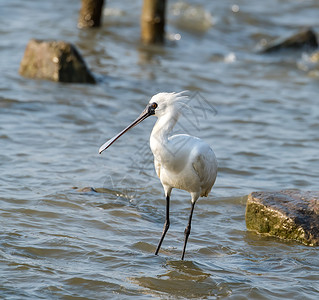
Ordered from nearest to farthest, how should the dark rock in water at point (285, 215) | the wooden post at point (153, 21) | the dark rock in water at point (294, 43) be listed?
the dark rock in water at point (285, 215)
the wooden post at point (153, 21)
the dark rock in water at point (294, 43)

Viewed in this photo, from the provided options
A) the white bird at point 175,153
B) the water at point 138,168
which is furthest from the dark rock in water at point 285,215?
the white bird at point 175,153

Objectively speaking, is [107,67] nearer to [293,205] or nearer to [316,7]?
[293,205]

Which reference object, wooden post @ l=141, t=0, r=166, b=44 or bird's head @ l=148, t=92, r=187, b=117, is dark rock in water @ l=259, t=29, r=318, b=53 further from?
bird's head @ l=148, t=92, r=187, b=117

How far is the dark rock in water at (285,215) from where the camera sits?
6676 millimetres

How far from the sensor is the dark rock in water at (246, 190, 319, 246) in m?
6.68

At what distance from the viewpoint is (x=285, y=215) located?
6.71 m

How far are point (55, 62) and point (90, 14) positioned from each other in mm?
4722

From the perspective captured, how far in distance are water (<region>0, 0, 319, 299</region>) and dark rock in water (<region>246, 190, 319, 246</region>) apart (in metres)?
0.13

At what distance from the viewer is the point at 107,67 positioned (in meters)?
13.9

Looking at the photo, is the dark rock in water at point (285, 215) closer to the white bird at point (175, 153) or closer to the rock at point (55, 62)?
Result: the white bird at point (175, 153)

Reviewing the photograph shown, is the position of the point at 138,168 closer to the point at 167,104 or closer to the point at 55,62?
the point at 167,104

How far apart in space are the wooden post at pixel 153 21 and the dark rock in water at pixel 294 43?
2703 millimetres

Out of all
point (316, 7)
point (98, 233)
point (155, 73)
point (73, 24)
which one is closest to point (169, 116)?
point (98, 233)

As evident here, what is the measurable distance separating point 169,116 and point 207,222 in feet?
6.34
